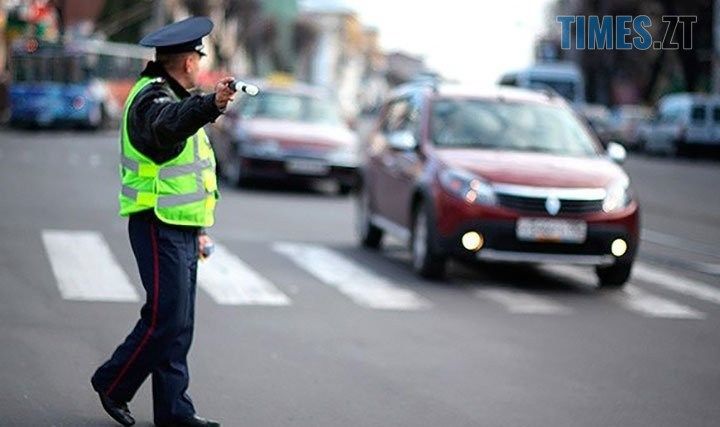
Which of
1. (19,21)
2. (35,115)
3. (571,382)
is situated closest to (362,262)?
(571,382)

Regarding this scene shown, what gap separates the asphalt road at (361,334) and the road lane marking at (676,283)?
0.03 meters

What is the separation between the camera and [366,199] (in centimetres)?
1566

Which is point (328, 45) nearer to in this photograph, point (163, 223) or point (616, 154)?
point (616, 154)

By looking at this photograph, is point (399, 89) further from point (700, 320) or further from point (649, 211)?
point (649, 211)

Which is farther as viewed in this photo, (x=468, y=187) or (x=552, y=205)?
(x=468, y=187)

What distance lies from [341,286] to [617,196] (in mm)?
2308

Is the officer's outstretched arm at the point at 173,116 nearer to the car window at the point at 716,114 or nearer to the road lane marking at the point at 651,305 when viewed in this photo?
the road lane marking at the point at 651,305

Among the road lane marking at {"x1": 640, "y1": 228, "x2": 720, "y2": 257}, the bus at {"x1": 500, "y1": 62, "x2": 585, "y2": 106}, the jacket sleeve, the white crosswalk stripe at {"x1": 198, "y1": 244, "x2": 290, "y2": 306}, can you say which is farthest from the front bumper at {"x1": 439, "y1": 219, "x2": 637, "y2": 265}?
the bus at {"x1": 500, "y1": 62, "x2": 585, "y2": 106}

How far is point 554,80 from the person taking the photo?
53125 millimetres

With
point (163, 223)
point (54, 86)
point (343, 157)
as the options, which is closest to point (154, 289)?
point (163, 223)

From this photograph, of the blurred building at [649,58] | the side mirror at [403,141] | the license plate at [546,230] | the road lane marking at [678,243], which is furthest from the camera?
the blurred building at [649,58]

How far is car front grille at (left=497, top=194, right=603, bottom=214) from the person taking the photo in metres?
12.3

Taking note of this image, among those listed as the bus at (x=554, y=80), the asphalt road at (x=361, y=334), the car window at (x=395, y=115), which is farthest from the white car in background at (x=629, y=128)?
the car window at (x=395, y=115)

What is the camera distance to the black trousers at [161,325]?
643 cm
